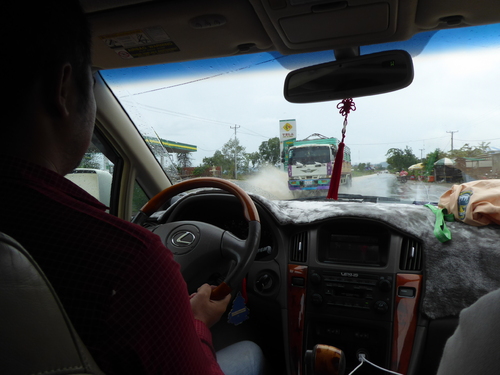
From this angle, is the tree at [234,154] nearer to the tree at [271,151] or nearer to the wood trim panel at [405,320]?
the tree at [271,151]

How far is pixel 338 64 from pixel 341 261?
1225 mm

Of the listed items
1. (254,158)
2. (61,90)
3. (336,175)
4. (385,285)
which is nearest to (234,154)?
(254,158)

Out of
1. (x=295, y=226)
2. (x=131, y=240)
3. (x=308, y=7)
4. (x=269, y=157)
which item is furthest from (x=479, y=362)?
(x=269, y=157)

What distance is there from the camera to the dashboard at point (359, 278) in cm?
234

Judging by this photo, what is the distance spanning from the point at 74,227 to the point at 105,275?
0.42 feet

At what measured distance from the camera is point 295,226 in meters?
2.62

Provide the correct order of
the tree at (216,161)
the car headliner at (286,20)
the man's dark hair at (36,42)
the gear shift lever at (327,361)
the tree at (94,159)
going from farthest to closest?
the tree at (94,159) < the tree at (216,161) < the gear shift lever at (327,361) < the car headliner at (286,20) < the man's dark hair at (36,42)

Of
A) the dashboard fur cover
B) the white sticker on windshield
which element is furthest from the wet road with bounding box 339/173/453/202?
the white sticker on windshield

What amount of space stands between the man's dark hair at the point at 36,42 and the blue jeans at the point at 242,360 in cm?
158

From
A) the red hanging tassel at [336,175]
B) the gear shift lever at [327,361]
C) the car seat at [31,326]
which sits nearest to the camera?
the car seat at [31,326]

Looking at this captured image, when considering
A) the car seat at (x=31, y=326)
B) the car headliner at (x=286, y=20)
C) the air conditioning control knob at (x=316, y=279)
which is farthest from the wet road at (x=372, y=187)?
the car seat at (x=31, y=326)

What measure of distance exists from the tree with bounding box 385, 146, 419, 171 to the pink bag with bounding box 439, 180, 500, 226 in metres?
0.33

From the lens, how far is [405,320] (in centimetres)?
238

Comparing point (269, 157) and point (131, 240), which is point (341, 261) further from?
point (131, 240)
